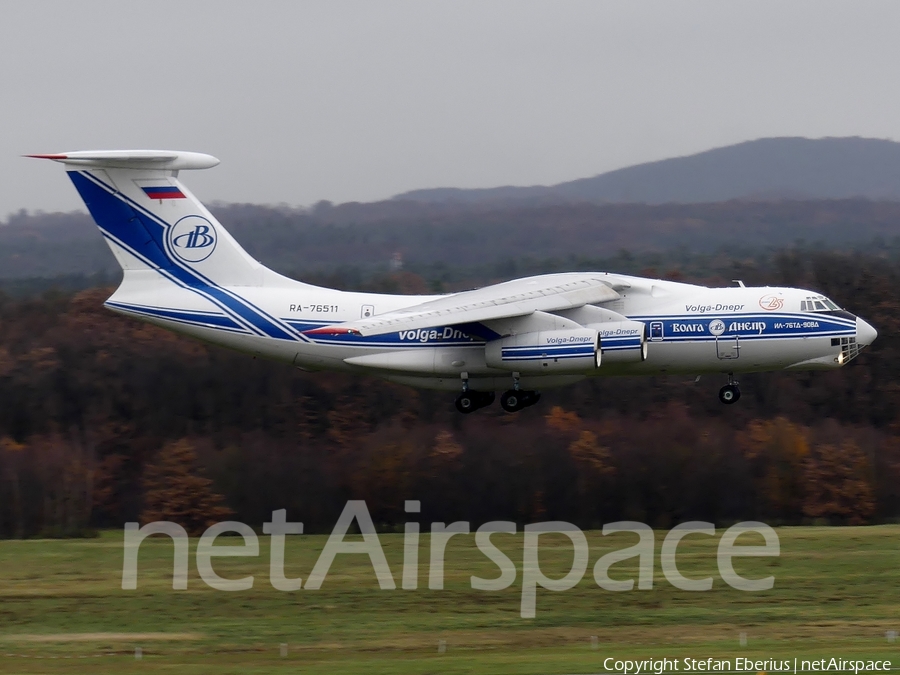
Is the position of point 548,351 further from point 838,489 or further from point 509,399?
point 838,489

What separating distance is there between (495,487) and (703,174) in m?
34.9

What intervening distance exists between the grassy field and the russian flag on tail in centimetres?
539

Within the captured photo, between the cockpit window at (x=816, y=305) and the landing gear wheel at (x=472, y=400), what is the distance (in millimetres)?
4280

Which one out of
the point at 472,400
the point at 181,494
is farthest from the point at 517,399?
the point at 181,494

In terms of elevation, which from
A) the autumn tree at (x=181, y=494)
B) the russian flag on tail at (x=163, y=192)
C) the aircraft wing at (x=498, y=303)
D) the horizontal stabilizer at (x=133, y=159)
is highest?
the horizontal stabilizer at (x=133, y=159)

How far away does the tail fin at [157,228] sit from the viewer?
725 inches

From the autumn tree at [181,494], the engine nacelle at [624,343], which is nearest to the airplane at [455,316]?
the engine nacelle at [624,343]

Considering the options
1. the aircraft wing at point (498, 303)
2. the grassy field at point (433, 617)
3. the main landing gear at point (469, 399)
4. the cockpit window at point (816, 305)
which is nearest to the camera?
the grassy field at point (433, 617)

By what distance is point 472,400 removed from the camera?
18016 mm

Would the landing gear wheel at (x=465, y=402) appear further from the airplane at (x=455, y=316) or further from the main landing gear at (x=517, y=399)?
the main landing gear at (x=517, y=399)

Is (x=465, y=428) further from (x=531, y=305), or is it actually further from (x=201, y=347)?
(x=531, y=305)

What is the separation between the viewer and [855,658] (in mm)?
12375

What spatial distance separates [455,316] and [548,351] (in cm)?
134

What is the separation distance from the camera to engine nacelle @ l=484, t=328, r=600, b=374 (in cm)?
1680
